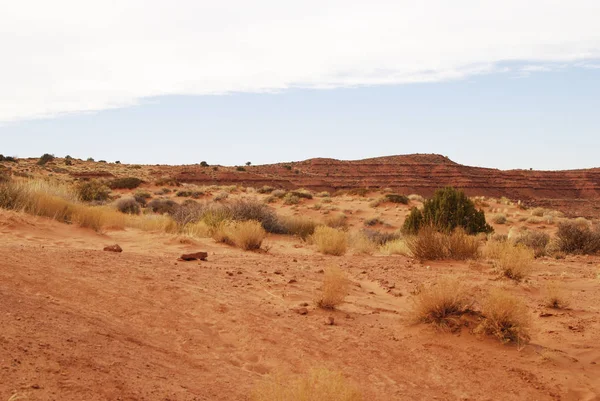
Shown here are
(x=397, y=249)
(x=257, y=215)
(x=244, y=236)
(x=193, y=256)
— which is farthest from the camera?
(x=257, y=215)

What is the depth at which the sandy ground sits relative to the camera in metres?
4.78

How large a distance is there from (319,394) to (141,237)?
1068 centimetres

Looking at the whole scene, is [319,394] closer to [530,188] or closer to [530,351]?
[530,351]

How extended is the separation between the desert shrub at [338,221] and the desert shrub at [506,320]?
1967 cm

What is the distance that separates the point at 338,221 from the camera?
2927 centimetres

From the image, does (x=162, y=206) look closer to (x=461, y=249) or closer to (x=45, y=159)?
(x=461, y=249)

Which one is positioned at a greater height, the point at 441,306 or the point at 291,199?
the point at 291,199

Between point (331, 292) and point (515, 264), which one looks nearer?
point (331, 292)

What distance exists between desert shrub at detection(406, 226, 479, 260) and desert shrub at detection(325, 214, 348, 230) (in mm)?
13762

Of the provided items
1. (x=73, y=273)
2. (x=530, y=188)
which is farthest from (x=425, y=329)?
(x=530, y=188)

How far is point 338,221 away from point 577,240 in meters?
13.8

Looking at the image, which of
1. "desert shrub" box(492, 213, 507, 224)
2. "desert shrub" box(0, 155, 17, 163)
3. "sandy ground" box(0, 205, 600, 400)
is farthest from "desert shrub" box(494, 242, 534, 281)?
"desert shrub" box(0, 155, 17, 163)

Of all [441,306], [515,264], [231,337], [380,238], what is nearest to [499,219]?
[380,238]

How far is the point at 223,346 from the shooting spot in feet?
21.4
